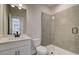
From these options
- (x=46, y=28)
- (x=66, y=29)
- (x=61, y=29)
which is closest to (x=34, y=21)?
(x=46, y=28)

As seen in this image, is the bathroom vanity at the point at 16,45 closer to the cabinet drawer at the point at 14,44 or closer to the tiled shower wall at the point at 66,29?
the cabinet drawer at the point at 14,44

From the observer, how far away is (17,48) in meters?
1.58

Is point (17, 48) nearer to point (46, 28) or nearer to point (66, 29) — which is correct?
point (46, 28)

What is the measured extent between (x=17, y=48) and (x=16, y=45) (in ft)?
0.23

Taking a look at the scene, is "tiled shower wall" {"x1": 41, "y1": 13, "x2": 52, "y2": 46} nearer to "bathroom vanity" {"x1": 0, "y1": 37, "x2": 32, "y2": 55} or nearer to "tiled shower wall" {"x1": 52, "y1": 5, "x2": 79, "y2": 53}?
"tiled shower wall" {"x1": 52, "y1": 5, "x2": 79, "y2": 53}

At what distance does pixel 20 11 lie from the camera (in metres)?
1.63

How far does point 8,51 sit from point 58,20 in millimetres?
1129

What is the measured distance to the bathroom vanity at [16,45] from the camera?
4.65 ft

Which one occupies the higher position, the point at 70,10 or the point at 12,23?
the point at 70,10

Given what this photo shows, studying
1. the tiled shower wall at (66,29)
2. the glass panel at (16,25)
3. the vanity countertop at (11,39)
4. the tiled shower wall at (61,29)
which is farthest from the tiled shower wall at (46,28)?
the glass panel at (16,25)

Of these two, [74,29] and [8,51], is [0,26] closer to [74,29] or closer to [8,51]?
[8,51]

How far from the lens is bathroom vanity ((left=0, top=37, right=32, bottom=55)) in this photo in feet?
4.65

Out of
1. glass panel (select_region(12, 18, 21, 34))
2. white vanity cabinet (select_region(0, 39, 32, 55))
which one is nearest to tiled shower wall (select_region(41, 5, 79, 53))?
white vanity cabinet (select_region(0, 39, 32, 55))
